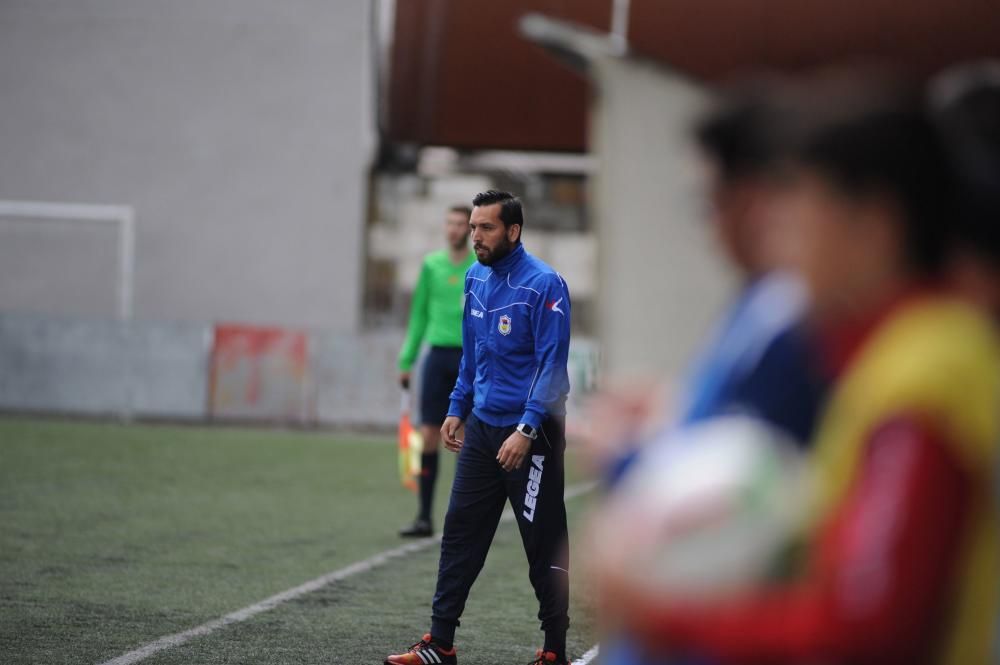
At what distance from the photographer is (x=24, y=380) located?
784 inches

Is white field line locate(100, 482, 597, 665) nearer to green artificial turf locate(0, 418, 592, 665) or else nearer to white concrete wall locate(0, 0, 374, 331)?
green artificial turf locate(0, 418, 592, 665)

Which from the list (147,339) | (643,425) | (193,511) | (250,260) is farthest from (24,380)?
(643,425)

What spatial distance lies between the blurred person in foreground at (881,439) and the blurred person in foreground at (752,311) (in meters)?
0.07

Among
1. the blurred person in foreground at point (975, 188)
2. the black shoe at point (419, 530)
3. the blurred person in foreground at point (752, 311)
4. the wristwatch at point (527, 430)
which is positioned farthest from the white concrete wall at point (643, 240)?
the black shoe at point (419, 530)

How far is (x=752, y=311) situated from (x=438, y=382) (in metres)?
8.23

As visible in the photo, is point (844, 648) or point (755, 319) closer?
point (844, 648)

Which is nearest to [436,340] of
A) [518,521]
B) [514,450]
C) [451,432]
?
[451,432]

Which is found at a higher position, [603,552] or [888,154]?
[888,154]

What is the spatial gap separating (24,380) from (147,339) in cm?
163

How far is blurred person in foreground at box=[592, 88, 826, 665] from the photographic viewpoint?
1.70 metres

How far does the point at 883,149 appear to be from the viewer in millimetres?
1583

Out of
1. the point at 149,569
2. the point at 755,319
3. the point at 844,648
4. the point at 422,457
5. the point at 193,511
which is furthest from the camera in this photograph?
the point at 193,511

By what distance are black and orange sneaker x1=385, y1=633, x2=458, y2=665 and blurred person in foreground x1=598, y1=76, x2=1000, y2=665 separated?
4546 mm

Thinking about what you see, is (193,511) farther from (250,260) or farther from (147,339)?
(250,260)
